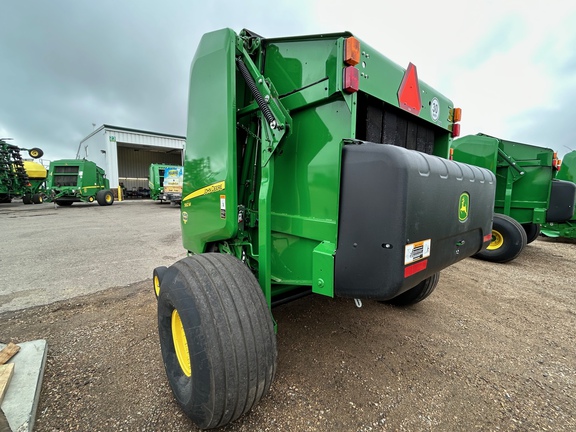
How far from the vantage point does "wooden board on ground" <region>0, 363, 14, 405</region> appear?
1.64 m

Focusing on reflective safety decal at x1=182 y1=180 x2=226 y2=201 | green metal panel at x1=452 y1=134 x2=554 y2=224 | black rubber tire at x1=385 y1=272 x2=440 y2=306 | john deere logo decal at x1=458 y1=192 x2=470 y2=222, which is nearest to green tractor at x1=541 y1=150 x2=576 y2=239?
green metal panel at x1=452 y1=134 x2=554 y2=224

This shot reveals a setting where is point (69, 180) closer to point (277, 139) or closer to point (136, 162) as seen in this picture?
point (136, 162)

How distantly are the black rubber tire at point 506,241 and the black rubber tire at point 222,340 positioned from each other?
5.36m

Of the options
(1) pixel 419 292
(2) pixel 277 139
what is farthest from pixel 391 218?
(1) pixel 419 292

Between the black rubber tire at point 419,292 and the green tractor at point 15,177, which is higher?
the green tractor at point 15,177

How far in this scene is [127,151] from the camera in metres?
29.2

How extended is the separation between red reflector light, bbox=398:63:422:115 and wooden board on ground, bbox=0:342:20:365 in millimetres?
3188

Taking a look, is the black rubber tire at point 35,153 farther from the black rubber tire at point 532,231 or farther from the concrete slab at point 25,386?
the black rubber tire at point 532,231

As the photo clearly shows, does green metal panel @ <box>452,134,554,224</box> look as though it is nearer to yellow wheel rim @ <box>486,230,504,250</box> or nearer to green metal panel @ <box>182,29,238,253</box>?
yellow wheel rim @ <box>486,230,504,250</box>

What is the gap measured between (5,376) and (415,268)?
8.28 ft

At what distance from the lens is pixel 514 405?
1.78 m

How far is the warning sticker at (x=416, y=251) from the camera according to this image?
1.36 m

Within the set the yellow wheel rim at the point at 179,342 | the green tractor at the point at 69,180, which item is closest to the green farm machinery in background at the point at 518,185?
the yellow wheel rim at the point at 179,342

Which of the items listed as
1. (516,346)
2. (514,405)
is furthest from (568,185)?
(514,405)
